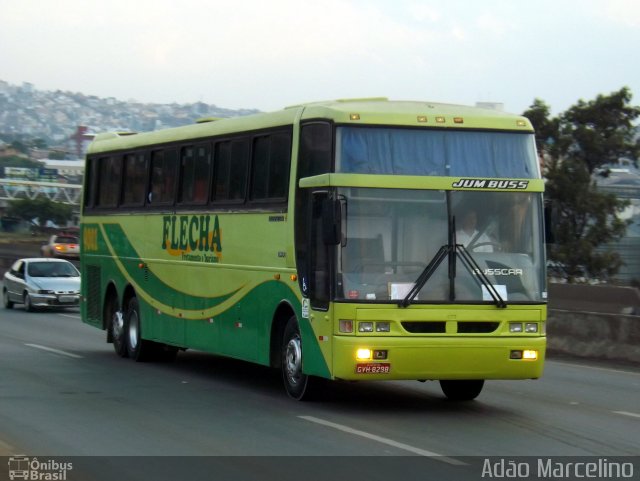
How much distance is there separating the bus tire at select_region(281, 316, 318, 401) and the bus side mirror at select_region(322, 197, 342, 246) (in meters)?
1.60

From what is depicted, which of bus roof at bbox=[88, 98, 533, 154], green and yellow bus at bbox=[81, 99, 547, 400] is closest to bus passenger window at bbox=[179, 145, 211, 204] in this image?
green and yellow bus at bbox=[81, 99, 547, 400]

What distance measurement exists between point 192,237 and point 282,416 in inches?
195

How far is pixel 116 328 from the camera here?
20.1 m

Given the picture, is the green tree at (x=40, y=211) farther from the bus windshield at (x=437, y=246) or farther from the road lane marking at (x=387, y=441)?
the road lane marking at (x=387, y=441)

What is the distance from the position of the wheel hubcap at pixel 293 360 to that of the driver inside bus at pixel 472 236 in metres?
2.17

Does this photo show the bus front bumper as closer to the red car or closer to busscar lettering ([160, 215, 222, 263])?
busscar lettering ([160, 215, 222, 263])

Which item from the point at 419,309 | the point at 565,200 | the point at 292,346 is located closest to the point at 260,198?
the point at 292,346

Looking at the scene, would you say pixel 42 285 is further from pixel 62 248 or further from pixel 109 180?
pixel 62 248

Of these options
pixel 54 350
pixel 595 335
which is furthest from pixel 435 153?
pixel 54 350

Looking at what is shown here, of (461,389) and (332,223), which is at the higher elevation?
(332,223)

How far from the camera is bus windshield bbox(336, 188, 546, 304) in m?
12.4

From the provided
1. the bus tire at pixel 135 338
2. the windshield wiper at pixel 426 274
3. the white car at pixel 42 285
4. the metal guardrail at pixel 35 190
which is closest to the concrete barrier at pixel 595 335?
the bus tire at pixel 135 338
